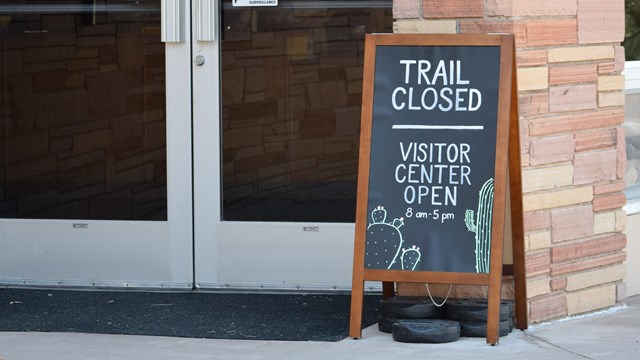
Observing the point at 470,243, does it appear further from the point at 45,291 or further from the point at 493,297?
the point at 45,291

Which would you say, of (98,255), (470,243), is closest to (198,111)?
(98,255)

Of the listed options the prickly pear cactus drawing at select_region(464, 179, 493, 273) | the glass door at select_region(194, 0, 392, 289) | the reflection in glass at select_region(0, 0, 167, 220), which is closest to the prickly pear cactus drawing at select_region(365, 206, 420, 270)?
the prickly pear cactus drawing at select_region(464, 179, 493, 273)

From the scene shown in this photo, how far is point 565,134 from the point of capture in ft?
21.4

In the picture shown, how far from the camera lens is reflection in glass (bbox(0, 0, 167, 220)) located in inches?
287

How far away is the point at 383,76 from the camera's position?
19.6 ft

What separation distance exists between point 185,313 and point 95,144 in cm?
120

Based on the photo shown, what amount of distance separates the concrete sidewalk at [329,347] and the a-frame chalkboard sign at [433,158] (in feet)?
0.50

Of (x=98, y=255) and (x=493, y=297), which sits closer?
(x=493, y=297)

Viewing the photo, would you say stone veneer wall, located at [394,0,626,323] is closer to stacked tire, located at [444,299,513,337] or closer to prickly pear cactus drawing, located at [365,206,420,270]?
stacked tire, located at [444,299,513,337]

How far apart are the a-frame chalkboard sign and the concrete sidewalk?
0.50 feet

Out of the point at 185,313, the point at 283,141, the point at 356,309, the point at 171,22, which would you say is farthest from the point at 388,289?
→ the point at 171,22

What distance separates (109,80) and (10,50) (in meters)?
0.58

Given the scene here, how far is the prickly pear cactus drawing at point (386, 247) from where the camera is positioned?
5.88 meters

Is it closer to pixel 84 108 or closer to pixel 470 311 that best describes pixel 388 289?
pixel 470 311
